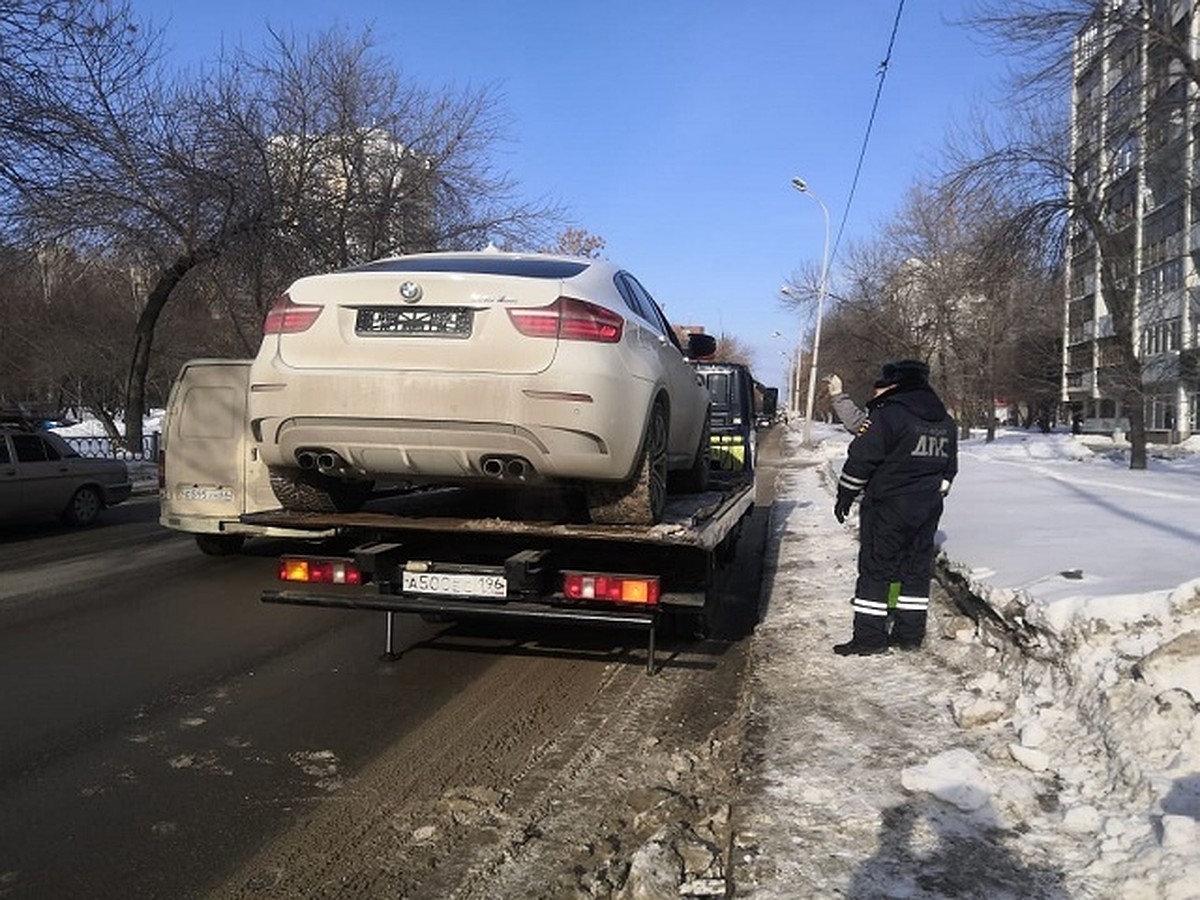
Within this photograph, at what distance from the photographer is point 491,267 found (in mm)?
5230

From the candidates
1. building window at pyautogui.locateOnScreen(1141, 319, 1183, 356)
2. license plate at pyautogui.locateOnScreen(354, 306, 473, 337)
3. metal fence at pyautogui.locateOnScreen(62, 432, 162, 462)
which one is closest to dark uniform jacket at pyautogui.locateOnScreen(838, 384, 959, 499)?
license plate at pyautogui.locateOnScreen(354, 306, 473, 337)

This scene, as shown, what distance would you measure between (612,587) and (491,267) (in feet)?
6.15

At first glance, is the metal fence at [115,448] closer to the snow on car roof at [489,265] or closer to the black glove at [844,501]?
the snow on car roof at [489,265]

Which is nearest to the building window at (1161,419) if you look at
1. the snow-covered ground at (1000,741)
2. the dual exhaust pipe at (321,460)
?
the snow-covered ground at (1000,741)

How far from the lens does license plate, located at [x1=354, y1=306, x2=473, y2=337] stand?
4828 mm

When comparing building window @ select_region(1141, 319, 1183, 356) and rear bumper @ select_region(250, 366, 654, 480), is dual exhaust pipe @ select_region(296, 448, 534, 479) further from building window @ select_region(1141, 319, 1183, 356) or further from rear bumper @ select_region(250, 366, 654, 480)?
building window @ select_region(1141, 319, 1183, 356)

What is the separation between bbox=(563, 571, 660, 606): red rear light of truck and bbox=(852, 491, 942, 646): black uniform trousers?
1.63 m

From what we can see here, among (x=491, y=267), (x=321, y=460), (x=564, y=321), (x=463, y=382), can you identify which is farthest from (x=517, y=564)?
(x=491, y=267)

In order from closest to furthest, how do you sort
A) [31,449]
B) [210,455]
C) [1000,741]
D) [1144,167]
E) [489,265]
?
[1000,741]
[489,265]
[210,455]
[31,449]
[1144,167]

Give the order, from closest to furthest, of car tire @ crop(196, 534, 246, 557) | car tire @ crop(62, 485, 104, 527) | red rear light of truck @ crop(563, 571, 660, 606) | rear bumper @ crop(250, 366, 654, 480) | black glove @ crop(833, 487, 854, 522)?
rear bumper @ crop(250, 366, 654, 480)
red rear light of truck @ crop(563, 571, 660, 606)
black glove @ crop(833, 487, 854, 522)
car tire @ crop(196, 534, 246, 557)
car tire @ crop(62, 485, 104, 527)

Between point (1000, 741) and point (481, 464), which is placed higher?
point (481, 464)

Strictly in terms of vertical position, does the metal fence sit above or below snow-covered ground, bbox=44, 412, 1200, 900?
above

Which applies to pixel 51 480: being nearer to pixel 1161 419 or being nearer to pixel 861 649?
pixel 861 649

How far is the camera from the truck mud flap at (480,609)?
517cm
